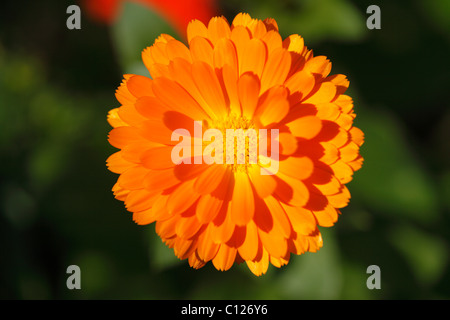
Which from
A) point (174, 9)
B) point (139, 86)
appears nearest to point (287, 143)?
point (139, 86)

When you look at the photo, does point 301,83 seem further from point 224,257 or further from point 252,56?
point 224,257

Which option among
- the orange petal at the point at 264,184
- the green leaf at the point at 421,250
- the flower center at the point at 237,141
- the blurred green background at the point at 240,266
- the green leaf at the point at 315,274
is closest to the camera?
the orange petal at the point at 264,184

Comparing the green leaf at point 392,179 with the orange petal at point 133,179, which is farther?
the green leaf at point 392,179

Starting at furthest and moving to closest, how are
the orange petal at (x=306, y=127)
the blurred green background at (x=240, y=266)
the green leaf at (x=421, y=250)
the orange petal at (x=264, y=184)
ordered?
the green leaf at (x=421, y=250), the blurred green background at (x=240, y=266), the orange petal at (x=264, y=184), the orange petal at (x=306, y=127)

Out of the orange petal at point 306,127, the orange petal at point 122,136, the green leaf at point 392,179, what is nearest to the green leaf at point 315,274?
the green leaf at point 392,179

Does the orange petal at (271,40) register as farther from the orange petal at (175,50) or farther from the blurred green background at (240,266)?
the blurred green background at (240,266)

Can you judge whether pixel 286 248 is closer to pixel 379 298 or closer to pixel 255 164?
pixel 255 164
